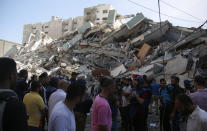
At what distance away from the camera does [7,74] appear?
52.6 inches

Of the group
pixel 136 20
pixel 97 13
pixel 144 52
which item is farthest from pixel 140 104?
pixel 97 13

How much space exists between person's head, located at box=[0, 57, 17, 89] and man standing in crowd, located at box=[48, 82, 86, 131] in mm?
603

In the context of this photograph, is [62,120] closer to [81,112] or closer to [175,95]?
[81,112]

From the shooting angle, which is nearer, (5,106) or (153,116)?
(5,106)

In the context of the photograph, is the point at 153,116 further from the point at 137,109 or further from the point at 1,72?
the point at 1,72

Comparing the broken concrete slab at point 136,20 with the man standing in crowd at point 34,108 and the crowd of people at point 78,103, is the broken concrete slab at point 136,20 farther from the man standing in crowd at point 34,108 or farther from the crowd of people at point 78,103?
the man standing in crowd at point 34,108

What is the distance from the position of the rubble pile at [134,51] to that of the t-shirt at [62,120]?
24.5 ft

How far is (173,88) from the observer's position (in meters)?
4.25

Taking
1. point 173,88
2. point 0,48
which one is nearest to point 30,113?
point 173,88

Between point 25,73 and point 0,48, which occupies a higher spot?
point 0,48

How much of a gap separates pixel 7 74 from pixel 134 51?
14716 millimetres

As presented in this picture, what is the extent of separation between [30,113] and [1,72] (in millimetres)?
1955

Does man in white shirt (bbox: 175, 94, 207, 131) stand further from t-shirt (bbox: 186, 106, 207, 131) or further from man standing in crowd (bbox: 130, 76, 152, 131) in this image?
man standing in crowd (bbox: 130, 76, 152, 131)

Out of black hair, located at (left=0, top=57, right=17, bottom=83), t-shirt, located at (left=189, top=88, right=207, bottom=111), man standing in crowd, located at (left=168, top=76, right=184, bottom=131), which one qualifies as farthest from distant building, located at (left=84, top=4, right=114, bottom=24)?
black hair, located at (left=0, top=57, right=17, bottom=83)
